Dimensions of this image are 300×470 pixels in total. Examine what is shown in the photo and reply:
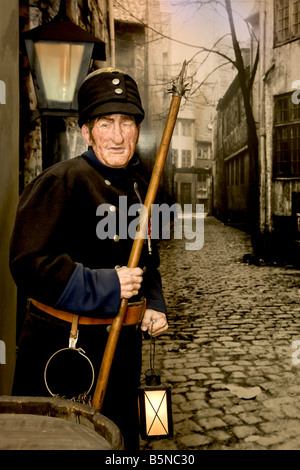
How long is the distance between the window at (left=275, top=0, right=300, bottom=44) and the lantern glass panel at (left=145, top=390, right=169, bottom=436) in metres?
10.4

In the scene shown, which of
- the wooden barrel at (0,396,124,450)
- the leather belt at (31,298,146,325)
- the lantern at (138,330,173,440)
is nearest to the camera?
the wooden barrel at (0,396,124,450)

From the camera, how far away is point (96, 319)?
162 centimetres

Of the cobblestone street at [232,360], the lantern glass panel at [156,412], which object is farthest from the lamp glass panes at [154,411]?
the cobblestone street at [232,360]

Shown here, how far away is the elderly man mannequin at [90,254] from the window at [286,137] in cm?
992

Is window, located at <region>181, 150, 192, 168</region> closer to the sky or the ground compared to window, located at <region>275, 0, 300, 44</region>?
closer to the ground

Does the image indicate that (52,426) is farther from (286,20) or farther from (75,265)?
(286,20)

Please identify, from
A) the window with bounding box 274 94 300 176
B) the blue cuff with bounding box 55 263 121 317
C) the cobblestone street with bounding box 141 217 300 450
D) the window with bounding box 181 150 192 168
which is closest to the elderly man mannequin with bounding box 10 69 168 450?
the blue cuff with bounding box 55 263 121 317

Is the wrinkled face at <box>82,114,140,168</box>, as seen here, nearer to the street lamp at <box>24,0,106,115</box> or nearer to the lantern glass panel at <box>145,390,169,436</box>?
the lantern glass panel at <box>145,390,169,436</box>

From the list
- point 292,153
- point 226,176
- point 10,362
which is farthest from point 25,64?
point 226,176

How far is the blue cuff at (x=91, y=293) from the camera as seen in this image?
1.47m

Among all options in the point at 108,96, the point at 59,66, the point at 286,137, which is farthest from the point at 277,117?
the point at 108,96

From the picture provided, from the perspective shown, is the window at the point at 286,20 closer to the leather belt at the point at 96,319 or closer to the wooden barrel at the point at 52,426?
the leather belt at the point at 96,319

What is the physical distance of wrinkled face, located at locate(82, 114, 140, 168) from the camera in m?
1.71
